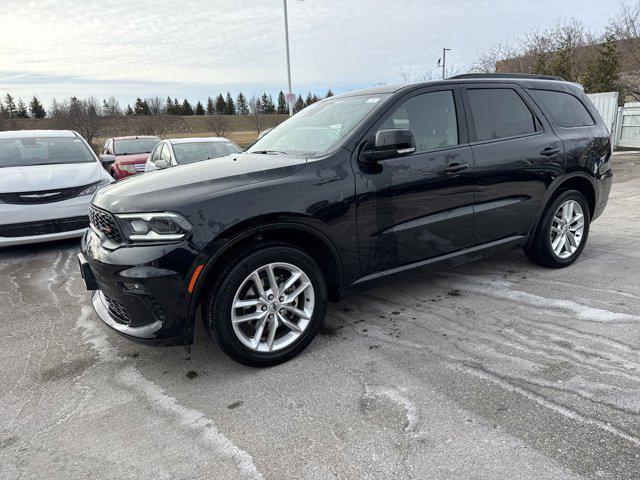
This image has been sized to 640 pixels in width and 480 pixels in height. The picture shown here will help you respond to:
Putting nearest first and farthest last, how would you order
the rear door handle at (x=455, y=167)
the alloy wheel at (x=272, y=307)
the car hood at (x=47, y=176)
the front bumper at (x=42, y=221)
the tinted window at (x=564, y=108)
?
the alloy wheel at (x=272, y=307)
the rear door handle at (x=455, y=167)
the tinted window at (x=564, y=108)
the front bumper at (x=42, y=221)
the car hood at (x=47, y=176)

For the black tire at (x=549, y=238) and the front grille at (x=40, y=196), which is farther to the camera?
the front grille at (x=40, y=196)

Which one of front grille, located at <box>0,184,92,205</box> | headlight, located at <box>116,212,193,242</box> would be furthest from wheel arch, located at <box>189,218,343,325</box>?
front grille, located at <box>0,184,92,205</box>

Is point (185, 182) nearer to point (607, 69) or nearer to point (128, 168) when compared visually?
point (128, 168)

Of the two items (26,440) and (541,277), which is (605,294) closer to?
(541,277)

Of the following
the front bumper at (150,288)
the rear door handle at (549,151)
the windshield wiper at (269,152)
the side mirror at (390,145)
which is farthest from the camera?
the rear door handle at (549,151)

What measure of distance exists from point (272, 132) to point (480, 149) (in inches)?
74.9

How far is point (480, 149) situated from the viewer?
12.3 ft

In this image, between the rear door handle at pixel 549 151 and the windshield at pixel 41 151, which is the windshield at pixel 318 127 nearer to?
the rear door handle at pixel 549 151

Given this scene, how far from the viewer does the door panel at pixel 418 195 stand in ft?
10.6

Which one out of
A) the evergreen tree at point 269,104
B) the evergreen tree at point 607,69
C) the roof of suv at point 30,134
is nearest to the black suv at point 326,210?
the roof of suv at point 30,134

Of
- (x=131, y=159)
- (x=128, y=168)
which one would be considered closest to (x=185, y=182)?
(x=128, y=168)

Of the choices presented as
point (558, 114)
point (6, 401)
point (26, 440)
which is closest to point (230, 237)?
point (26, 440)

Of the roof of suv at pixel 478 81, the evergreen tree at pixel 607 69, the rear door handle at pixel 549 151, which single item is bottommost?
the rear door handle at pixel 549 151

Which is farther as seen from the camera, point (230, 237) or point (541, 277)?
point (541, 277)
